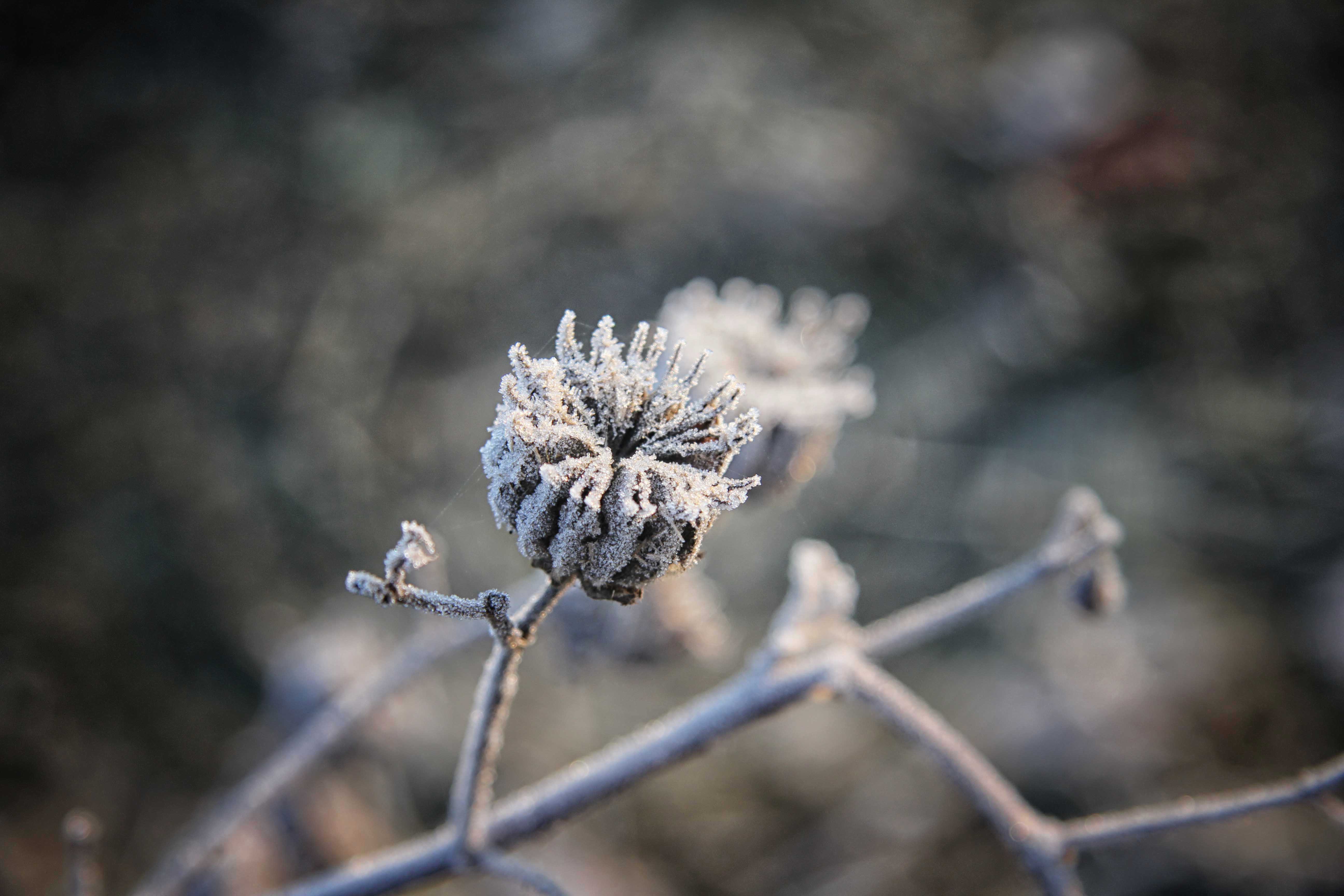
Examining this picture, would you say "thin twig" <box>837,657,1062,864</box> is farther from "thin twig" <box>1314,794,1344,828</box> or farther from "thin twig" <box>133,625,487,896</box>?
"thin twig" <box>133,625,487,896</box>

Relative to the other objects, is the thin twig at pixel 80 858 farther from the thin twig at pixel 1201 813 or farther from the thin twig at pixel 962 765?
the thin twig at pixel 1201 813

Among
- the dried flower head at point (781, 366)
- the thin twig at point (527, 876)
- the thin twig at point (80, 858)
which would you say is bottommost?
the thin twig at point (527, 876)

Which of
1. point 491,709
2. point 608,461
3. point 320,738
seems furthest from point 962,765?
point 320,738

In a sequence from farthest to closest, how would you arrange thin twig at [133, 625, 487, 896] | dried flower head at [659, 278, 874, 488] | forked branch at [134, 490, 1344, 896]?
thin twig at [133, 625, 487, 896]
dried flower head at [659, 278, 874, 488]
forked branch at [134, 490, 1344, 896]

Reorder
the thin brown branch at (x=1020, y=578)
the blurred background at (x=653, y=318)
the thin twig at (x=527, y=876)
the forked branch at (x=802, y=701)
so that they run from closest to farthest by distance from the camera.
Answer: the thin twig at (x=527, y=876) → the forked branch at (x=802, y=701) → the thin brown branch at (x=1020, y=578) → the blurred background at (x=653, y=318)

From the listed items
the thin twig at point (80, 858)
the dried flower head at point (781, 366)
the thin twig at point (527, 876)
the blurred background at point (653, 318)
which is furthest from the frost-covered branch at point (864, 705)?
the blurred background at point (653, 318)

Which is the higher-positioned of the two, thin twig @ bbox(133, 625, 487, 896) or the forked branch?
thin twig @ bbox(133, 625, 487, 896)

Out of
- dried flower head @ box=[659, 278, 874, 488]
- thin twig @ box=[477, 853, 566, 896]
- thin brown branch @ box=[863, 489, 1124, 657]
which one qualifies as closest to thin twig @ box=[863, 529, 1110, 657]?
thin brown branch @ box=[863, 489, 1124, 657]
